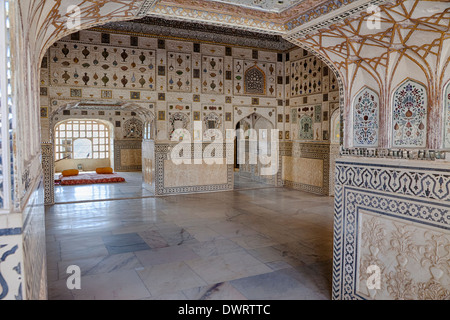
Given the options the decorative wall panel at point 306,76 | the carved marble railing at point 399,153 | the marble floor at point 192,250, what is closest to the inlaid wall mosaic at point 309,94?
the decorative wall panel at point 306,76

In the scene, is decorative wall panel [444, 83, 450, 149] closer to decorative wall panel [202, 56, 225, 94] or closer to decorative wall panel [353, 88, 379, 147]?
decorative wall panel [353, 88, 379, 147]

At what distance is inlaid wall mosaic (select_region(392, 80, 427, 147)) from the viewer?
2.55m

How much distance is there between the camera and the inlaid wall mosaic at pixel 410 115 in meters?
2.55

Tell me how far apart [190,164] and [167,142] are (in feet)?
2.67

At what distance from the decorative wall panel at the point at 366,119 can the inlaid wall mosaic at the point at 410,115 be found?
0.53 feet

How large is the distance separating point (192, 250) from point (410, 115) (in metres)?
2.88

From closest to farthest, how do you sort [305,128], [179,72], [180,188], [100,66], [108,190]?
[100,66] < [179,72] < [180,188] < [305,128] < [108,190]

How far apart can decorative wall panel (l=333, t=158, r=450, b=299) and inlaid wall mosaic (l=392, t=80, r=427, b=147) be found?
314mm

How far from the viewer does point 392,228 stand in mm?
2496

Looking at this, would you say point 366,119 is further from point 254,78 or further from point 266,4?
point 254,78

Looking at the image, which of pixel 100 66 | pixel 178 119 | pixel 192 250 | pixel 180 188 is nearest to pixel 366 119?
pixel 192 250

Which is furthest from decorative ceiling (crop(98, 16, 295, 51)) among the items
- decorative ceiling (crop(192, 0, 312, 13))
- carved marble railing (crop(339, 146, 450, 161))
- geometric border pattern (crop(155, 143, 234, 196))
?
carved marble railing (crop(339, 146, 450, 161))

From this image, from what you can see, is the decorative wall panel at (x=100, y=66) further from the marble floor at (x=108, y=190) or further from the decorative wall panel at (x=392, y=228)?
the decorative wall panel at (x=392, y=228)

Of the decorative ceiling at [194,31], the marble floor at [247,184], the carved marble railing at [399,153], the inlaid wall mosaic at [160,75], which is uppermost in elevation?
the decorative ceiling at [194,31]
